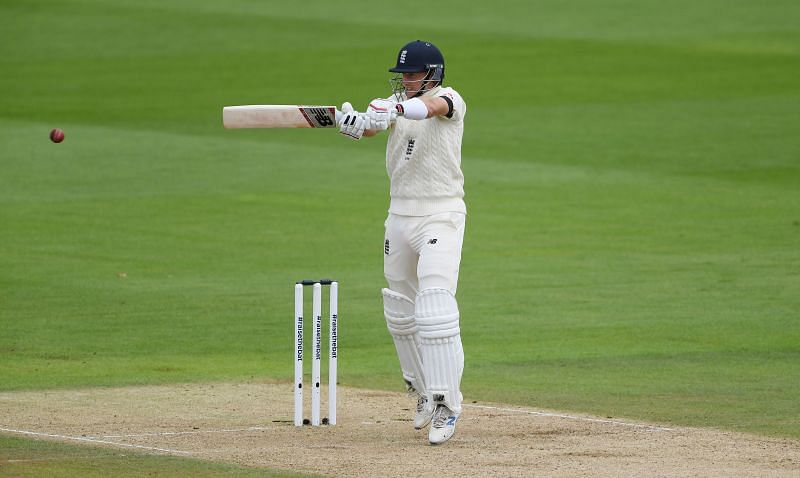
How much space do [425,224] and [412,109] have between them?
28.8 inches

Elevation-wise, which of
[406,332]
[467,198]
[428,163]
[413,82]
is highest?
[413,82]

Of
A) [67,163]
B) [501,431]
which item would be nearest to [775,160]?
[67,163]

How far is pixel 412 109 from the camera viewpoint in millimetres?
8625

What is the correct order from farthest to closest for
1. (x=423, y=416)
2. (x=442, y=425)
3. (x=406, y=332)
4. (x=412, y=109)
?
(x=406, y=332) < (x=423, y=416) < (x=442, y=425) < (x=412, y=109)

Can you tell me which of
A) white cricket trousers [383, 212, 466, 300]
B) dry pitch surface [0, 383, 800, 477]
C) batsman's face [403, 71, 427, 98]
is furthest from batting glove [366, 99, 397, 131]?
dry pitch surface [0, 383, 800, 477]

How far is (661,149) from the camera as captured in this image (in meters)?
24.6

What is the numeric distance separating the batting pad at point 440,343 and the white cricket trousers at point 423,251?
83mm

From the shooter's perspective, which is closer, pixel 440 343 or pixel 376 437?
pixel 440 343

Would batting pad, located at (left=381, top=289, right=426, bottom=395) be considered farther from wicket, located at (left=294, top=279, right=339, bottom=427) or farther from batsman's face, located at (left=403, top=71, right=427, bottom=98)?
batsman's face, located at (left=403, top=71, right=427, bottom=98)

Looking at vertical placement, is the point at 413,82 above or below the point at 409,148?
above

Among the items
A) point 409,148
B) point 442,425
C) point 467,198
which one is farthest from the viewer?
point 467,198

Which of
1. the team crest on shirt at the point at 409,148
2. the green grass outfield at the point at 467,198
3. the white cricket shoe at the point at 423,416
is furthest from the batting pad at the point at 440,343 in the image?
the green grass outfield at the point at 467,198

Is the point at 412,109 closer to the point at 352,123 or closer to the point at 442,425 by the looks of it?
the point at 352,123

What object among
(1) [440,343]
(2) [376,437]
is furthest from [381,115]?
(2) [376,437]
